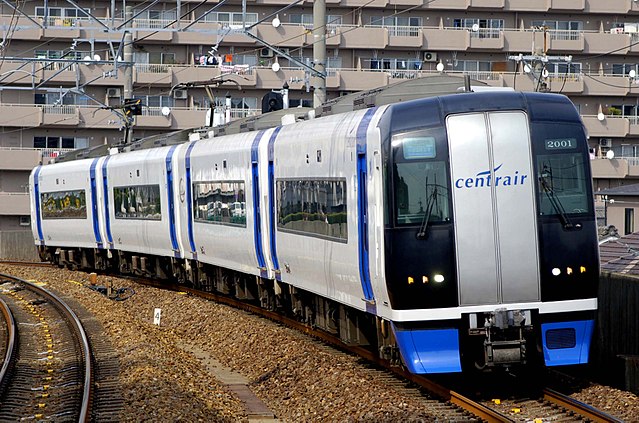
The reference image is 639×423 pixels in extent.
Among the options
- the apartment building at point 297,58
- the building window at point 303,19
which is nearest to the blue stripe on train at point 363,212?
the apartment building at point 297,58

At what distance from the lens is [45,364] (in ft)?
49.1

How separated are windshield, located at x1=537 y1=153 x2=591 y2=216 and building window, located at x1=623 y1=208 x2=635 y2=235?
75.7ft

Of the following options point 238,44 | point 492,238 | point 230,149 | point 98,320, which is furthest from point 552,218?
point 238,44

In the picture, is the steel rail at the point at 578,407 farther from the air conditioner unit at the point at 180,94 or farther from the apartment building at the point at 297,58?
the air conditioner unit at the point at 180,94

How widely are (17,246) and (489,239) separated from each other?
127 feet

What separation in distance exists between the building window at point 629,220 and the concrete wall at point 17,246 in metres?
23.1

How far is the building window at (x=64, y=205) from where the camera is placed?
31.2m

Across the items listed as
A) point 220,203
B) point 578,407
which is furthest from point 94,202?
point 578,407

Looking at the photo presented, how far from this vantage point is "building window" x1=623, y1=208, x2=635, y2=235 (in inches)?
1314

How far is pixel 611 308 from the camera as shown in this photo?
12953 millimetres

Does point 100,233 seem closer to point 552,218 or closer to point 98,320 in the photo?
point 98,320

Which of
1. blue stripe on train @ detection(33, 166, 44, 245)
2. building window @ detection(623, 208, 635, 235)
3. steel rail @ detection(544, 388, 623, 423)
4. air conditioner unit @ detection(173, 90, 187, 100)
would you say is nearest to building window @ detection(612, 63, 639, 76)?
air conditioner unit @ detection(173, 90, 187, 100)

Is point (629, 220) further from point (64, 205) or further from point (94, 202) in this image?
point (64, 205)

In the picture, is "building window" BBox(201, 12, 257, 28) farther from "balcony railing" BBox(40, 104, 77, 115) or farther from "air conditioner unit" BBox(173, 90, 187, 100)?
"balcony railing" BBox(40, 104, 77, 115)
